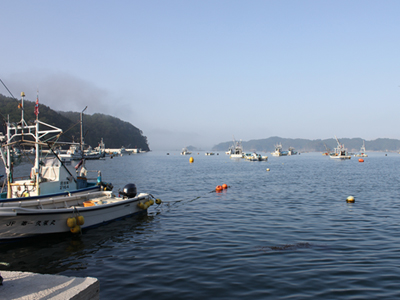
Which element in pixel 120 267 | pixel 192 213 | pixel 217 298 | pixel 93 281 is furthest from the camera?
pixel 192 213

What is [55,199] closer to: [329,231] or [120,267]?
[120,267]

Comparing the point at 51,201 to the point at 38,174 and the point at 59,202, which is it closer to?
the point at 59,202

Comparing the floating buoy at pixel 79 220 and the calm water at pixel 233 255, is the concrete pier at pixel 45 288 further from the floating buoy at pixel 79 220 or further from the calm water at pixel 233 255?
the floating buoy at pixel 79 220

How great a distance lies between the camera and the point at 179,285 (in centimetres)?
993

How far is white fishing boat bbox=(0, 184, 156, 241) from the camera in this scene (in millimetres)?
13961

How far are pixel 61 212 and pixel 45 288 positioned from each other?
36.5 ft

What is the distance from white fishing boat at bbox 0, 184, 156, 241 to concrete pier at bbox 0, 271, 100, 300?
8.82m

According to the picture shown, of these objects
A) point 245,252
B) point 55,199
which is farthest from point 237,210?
point 55,199

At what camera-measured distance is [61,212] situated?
619 inches

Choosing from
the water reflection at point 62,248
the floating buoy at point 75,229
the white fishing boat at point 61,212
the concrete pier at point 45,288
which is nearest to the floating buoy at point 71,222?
the white fishing boat at point 61,212

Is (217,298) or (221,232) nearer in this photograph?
(217,298)

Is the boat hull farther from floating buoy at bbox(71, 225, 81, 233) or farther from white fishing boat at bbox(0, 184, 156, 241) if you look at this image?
floating buoy at bbox(71, 225, 81, 233)

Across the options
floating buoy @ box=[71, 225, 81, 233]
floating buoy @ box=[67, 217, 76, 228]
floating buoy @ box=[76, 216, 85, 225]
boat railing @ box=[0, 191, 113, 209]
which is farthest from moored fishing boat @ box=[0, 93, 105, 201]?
floating buoy @ box=[71, 225, 81, 233]

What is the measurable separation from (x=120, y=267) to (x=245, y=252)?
5.38 metres
